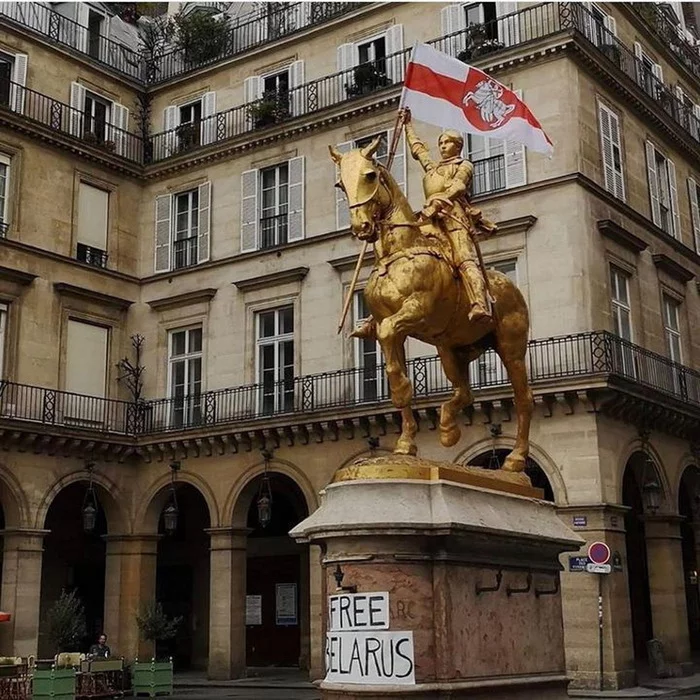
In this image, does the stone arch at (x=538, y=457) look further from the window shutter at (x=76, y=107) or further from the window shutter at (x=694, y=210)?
the window shutter at (x=76, y=107)

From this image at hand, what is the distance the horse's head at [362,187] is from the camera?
8.82m

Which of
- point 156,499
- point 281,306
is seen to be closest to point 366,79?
point 281,306

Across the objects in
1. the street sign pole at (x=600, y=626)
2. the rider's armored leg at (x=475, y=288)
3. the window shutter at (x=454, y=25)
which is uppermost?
the window shutter at (x=454, y=25)

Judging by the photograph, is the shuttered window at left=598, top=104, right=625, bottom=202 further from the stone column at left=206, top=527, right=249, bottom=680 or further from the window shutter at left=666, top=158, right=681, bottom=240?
the stone column at left=206, top=527, right=249, bottom=680

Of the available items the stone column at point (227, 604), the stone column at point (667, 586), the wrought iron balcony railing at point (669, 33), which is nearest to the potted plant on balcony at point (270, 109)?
the wrought iron balcony railing at point (669, 33)

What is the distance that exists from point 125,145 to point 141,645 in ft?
42.1

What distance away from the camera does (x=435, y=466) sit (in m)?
8.39

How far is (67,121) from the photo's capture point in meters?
27.6

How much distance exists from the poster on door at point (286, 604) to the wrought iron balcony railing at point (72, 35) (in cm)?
1418

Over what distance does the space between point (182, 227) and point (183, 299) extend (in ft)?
7.05

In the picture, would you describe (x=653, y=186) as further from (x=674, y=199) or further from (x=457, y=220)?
(x=457, y=220)

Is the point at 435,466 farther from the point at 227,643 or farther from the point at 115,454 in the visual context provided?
the point at 115,454

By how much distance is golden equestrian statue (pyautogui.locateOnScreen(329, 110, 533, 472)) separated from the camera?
29.0 ft

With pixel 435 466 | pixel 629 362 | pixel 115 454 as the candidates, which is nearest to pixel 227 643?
pixel 115 454
